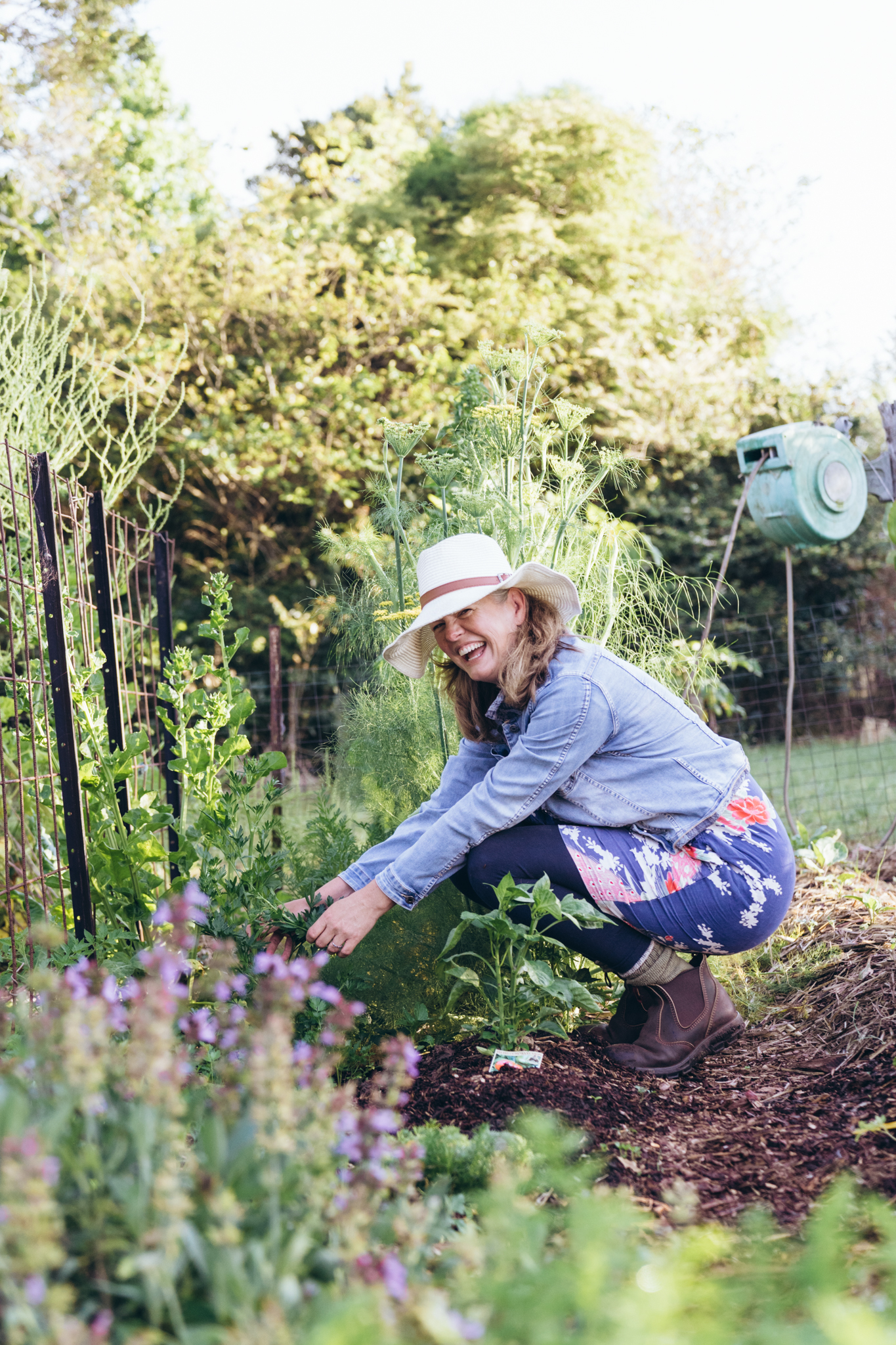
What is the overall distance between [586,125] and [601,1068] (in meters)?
8.23

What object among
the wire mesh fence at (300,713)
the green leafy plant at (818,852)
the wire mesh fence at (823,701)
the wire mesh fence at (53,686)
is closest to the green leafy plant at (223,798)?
the wire mesh fence at (53,686)

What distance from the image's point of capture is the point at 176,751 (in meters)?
2.66

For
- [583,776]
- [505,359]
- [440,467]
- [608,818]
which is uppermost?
[505,359]

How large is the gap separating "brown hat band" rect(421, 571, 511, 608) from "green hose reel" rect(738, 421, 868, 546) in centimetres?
250

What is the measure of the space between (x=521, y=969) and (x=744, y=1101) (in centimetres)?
52

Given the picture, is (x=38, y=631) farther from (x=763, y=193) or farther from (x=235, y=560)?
(x=763, y=193)

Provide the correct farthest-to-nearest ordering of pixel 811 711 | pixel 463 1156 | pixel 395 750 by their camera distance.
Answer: pixel 811 711
pixel 395 750
pixel 463 1156

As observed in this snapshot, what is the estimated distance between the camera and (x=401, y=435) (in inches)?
121

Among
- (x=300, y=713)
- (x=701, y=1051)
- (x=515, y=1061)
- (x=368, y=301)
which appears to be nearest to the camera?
(x=515, y=1061)

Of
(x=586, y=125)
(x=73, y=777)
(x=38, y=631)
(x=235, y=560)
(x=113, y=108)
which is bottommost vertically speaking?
(x=73, y=777)

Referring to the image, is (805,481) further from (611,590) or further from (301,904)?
(301,904)

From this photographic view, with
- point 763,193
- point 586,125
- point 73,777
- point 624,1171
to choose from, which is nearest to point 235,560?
point 586,125

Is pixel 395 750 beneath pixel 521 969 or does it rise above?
above

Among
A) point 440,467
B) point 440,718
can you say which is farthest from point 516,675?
point 440,467
